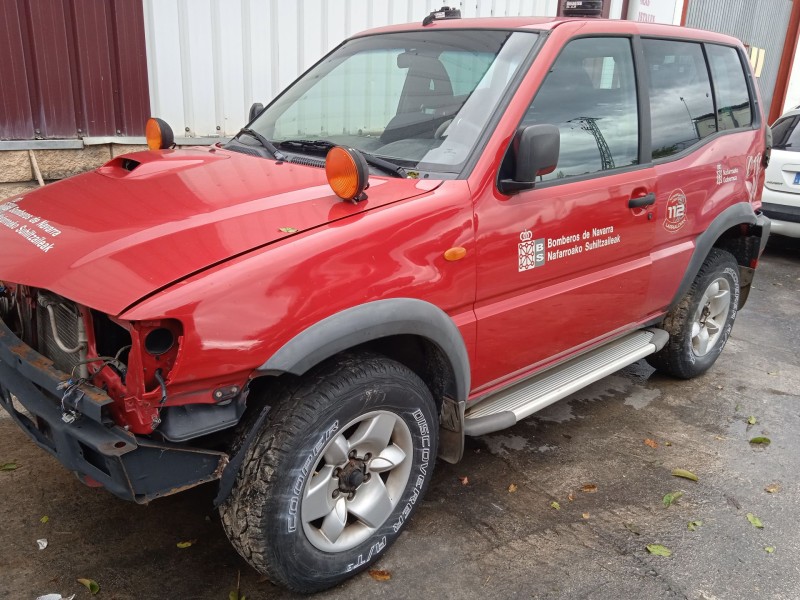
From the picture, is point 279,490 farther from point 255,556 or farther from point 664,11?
point 664,11

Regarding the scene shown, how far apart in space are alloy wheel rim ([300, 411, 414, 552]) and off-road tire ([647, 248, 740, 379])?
2.32 metres

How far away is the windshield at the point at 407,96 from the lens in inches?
112

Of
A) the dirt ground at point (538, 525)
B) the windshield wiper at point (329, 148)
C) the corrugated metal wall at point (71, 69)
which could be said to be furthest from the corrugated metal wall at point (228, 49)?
the dirt ground at point (538, 525)

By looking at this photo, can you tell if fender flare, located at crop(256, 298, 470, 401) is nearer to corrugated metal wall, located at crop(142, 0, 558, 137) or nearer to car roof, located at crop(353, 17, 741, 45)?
car roof, located at crop(353, 17, 741, 45)

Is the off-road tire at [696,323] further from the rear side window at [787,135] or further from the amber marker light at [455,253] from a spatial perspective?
the rear side window at [787,135]

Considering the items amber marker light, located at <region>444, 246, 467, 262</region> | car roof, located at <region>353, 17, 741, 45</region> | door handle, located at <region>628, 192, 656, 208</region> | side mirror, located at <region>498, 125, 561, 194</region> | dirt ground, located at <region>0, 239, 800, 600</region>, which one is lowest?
dirt ground, located at <region>0, 239, 800, 600</region>

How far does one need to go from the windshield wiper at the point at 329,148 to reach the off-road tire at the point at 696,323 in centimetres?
226

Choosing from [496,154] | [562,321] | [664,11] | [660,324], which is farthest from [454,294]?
[664,11]

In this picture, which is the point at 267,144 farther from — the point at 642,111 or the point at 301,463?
the point at 642,111

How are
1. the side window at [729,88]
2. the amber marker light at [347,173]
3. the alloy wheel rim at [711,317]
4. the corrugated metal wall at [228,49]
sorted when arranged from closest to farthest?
the amber marker light at [347,173]
the side window at [729,88]
the alloy wheel rim at [711,317]
the corrugated metal wall at [228,49]

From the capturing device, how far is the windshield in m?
2.84

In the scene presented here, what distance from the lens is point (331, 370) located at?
2.36 m

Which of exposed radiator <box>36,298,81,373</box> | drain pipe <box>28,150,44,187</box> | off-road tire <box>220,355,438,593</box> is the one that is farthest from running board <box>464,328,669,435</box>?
drain pipe <box>28,150,44,187</box>

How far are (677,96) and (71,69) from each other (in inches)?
177
